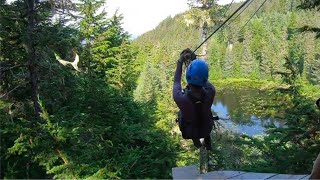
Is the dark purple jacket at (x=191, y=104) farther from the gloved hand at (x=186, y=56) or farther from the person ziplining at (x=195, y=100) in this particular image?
the gloved hand at (x=186, y=56)

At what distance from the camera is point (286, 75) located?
772 centimetres

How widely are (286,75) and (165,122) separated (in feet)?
31.3

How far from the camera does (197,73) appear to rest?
7.93 ft

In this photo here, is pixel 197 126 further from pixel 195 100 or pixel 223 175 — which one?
pixel 223 175

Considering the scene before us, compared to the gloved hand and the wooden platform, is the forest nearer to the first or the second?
the gloved hand

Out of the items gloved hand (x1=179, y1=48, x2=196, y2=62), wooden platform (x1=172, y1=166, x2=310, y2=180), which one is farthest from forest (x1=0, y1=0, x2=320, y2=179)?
wooden platform (x1=172, y1=166, x2=310, y2=180)

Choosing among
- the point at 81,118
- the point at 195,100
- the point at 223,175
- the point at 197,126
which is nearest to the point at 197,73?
the point at 195,100

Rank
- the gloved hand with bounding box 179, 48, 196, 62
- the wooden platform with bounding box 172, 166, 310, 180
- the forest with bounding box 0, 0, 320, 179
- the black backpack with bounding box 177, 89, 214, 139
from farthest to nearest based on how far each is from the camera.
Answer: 1. the forest with bounding box 0, 0, 320, 179
2. the wooden platform with bounding box 172, 166, 310, 180
3. the gloved hand with bounding box 179, 48, 196, 62
4. the black backpack with bounding box 177, 89, 214, 139

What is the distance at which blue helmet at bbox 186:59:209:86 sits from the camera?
242cm

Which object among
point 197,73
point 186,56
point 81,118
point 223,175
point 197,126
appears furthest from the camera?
point 81,118

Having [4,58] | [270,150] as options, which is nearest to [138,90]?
[4,58]

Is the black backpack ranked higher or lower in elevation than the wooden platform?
higher

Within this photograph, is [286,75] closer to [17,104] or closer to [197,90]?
[197,90]

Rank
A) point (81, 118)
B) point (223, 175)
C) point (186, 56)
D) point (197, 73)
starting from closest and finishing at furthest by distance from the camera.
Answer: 1. point (197, 73)
2. point (186, 56)
3. point (223, 175)
4. point (81, 118)
